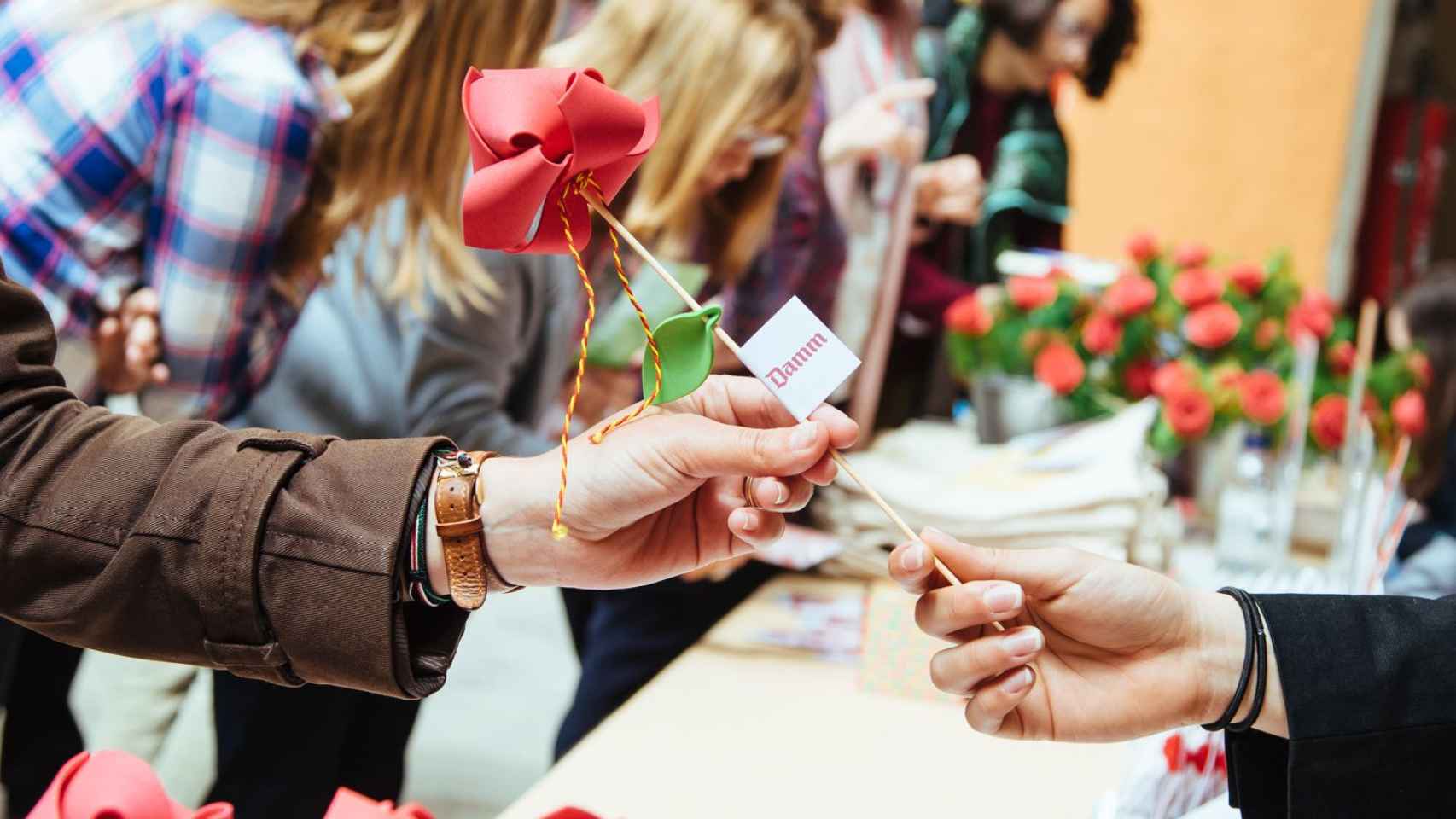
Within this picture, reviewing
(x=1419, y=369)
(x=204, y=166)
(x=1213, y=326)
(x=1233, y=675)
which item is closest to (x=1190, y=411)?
(x=1213, y=326)

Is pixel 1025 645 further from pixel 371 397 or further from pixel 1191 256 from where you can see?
pixel 1191 256

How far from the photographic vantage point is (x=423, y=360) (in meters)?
1.42

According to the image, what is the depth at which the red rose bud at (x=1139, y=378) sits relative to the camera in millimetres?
2412

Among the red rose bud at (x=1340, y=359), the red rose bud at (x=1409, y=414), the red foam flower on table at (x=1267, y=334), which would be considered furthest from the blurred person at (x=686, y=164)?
the red rose bud at (x=1409, y=414)

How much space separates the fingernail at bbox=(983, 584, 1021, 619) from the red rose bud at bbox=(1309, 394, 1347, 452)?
1.76 metres

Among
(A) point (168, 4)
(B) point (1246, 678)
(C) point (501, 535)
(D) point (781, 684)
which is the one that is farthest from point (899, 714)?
(A) point (168, 4)

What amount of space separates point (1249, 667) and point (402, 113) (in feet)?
3.34

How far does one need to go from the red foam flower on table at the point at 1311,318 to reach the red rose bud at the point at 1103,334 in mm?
330

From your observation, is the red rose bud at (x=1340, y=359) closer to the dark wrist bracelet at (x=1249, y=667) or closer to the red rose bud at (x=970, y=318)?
the red rose bud at (x=970, y=318)

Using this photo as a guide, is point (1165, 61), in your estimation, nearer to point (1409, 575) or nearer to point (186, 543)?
point (1409, 575)

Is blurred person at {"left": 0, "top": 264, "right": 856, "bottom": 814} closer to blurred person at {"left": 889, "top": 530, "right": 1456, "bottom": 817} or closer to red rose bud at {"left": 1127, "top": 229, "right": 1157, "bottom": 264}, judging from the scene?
blurred person at {"left": 889, "top": 530, "right": 1456, "bottom": 817}

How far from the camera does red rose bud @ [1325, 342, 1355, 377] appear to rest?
2.31 m

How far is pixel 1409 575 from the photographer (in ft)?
5.88

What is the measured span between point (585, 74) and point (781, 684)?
90cm
